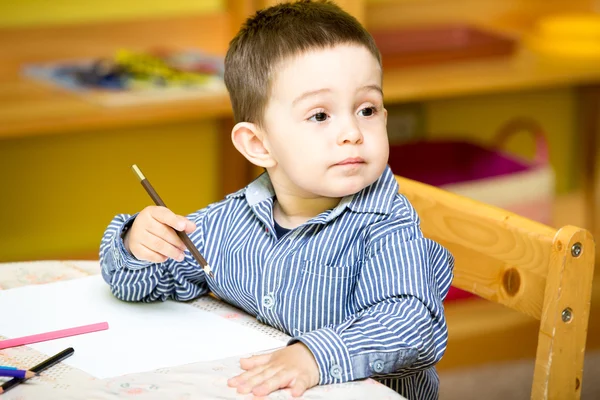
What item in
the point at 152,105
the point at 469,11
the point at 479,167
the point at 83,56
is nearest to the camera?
the point at 152,105

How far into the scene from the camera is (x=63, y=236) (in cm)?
254

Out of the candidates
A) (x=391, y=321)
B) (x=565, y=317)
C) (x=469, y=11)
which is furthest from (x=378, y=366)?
(x=469, y=11)

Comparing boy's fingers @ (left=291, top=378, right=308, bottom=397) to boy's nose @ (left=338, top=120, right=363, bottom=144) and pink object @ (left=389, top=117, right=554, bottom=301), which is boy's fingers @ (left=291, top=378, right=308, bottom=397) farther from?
pink object @ (left=389, top=117, right=554, bottom=301)

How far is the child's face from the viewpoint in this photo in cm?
105

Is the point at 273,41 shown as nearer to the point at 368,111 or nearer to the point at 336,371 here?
the point at 368,111

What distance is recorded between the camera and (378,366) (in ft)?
3.17

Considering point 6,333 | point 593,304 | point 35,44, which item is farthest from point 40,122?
point 593,304

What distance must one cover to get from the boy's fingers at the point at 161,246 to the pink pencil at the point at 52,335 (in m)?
0.09

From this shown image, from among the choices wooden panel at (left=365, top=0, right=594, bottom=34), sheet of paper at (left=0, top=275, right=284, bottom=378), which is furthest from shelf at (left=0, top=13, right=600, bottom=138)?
sheet of paper at (left=0, top=275, right=284, bottom=378)

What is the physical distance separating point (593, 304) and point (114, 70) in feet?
4.33

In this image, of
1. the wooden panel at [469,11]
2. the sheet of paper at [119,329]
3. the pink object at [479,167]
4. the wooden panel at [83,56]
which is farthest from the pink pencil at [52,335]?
the wooden panel at [469,11]

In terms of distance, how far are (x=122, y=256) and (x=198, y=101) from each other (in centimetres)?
104

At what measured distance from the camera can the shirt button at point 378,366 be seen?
3.16ft

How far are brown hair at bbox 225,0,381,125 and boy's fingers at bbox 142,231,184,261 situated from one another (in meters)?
0.18
